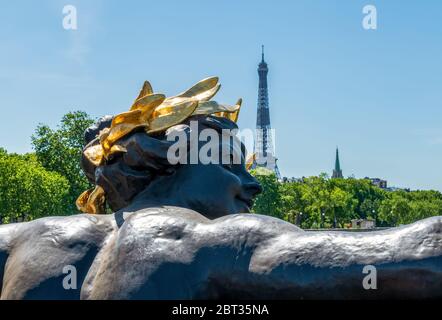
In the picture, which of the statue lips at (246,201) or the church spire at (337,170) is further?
the church spire at (337,170)

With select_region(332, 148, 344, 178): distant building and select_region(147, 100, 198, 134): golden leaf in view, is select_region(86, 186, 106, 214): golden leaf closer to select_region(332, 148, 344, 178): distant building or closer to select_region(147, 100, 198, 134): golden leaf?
select_region(147, 100, 198, 134): golden leaf

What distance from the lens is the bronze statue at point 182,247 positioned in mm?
3545

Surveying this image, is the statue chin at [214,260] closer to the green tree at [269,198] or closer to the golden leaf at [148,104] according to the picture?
the golden leaf at [148,104]

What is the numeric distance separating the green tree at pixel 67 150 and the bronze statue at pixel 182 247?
119 ft

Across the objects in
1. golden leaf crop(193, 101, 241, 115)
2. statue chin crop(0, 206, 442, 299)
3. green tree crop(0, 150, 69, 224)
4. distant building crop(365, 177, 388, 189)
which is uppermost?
golden leaf crop(193, 101, 241, 115)

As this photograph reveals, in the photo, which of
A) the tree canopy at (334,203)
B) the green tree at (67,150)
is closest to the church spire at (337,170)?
the tree canopy at (334,203)

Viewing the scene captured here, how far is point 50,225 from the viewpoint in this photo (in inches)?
171

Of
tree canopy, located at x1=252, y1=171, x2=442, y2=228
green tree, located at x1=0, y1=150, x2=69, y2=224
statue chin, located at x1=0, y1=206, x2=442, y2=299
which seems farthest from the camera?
tree canopy, located at x1=252, y1=171, x2=442, y2=228

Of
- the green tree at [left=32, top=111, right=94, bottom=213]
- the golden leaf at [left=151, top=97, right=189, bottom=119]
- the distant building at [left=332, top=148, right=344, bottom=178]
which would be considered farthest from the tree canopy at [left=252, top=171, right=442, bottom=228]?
the distant building at [left=332, top=148, right=344, bottom=178]

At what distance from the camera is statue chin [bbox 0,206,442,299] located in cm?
351

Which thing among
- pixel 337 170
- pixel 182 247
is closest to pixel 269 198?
pixel 182 247

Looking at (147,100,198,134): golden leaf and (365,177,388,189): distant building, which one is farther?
(365,177,388,189): distant building

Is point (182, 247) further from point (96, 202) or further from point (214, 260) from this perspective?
point (96, 202)
